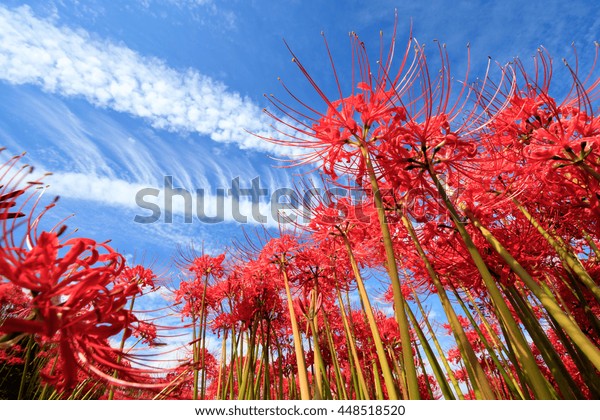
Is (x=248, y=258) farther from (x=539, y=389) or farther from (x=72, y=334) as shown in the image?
(x=539, y=389)

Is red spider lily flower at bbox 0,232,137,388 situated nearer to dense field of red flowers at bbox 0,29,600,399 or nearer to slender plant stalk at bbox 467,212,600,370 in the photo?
dense field of red flowers at bbox 0,29,600,399

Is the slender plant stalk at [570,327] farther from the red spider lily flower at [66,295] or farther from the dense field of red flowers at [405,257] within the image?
the red spider lily flower at [66,295]

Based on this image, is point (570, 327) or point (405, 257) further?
point (405, 257)

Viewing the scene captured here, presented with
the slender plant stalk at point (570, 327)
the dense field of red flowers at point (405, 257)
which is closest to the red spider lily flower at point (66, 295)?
the dense field of red flowers at point (405, 257)

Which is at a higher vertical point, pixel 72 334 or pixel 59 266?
pixel 59 266

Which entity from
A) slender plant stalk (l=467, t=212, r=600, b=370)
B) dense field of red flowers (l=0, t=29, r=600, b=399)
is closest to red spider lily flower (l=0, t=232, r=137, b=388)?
dense field of red flowers (l=0, t=29, r=600, b=399)

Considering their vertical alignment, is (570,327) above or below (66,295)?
below

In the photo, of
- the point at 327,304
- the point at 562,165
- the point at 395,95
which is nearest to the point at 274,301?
the point at 327,304

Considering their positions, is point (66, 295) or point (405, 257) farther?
point (405, 257)

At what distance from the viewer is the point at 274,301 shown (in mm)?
3717
